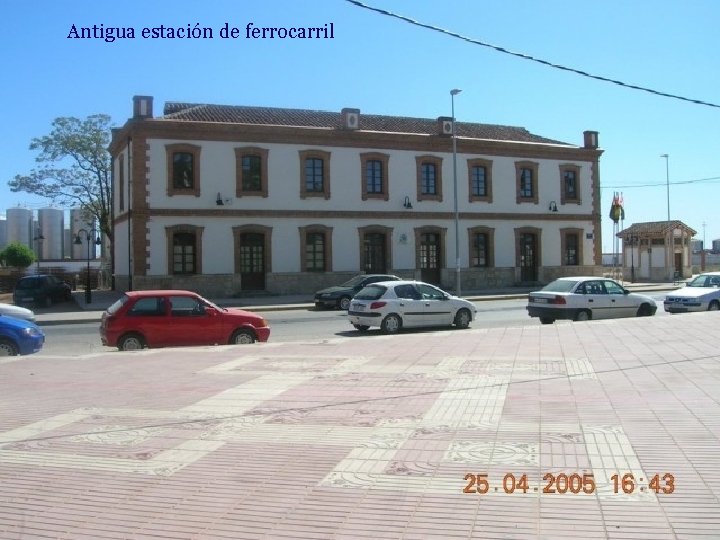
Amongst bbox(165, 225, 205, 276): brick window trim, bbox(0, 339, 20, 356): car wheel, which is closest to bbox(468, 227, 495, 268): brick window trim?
bbox(165, 225, 205, 276): brick window trim

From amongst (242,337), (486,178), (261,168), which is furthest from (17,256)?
(242,337)

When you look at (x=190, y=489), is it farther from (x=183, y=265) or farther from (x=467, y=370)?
(x=183, y=265)

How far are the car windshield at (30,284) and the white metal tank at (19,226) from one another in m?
80.2

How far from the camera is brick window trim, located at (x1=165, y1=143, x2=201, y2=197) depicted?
33594mm

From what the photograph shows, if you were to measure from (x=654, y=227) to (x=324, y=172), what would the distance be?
30236mm

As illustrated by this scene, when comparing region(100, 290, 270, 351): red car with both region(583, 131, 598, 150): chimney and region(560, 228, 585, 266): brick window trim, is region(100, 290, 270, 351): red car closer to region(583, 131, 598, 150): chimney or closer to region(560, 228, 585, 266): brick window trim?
region(560, 228, 585, 266): brick window trim

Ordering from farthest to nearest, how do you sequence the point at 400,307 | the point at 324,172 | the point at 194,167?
the point at 324,172, the point at 194,167, the point at 400,307

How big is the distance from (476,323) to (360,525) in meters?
17.8

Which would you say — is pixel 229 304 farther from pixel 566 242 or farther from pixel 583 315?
pixel 566 242

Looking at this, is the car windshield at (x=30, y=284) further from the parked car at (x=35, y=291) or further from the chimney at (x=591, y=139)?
the chimney at (x=591, y=139)

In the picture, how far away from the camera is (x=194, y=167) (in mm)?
34125

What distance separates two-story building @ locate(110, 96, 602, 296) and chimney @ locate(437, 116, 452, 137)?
178mm

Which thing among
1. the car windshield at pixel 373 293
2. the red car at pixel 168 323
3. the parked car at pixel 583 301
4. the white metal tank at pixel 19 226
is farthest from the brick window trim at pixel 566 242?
the white metal tank at pixel 19 226

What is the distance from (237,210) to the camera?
34.8m
